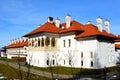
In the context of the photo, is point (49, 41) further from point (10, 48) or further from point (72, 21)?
point (10, 48)

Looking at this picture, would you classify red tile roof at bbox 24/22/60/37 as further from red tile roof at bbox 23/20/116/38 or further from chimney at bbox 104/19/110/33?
chimney at bbox 104/19/110/33

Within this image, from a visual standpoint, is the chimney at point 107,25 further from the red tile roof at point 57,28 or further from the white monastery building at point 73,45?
the red tile roof at point 57,28

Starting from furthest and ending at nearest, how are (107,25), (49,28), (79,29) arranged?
(107,25) → (49,28) → (79,29)

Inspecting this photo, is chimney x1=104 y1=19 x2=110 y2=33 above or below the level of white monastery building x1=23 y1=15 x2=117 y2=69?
above

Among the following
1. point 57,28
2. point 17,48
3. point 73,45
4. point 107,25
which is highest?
point 107,25

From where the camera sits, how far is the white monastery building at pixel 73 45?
45.2 meters

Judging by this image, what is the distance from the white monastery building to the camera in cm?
4519

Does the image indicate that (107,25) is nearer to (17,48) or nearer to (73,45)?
(73,45)

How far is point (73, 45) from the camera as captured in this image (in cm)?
4856

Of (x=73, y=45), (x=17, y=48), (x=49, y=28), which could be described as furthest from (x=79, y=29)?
(x=17, y=48)

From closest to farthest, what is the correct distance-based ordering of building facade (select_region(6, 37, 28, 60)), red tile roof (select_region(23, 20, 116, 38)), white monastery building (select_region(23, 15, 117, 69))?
1. white monastery building (select_region(23, 15, 117, 69))
2. red tile roof (select_region(23, 20, 116, 38))
3. building facade (select_region(6, 37, 28, 60))

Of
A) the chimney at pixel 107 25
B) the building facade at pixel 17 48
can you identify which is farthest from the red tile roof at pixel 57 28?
the building facade at pixel 17 48

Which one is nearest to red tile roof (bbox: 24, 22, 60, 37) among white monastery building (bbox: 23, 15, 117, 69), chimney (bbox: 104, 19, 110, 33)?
white monastery building (bbox: 23, 15, 117, 69)

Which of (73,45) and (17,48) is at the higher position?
(17,48)
